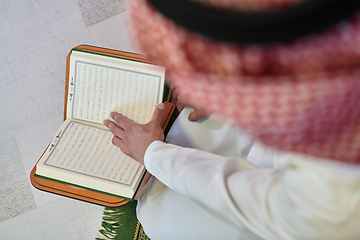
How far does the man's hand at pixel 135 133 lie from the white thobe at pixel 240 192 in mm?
59

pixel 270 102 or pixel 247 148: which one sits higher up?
pixel 270 102

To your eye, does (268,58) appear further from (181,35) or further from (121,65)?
(121,65)

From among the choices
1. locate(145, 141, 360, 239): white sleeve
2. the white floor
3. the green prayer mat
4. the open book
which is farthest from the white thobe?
the white floor

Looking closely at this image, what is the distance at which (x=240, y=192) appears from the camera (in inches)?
17.5

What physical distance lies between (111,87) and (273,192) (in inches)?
22.3

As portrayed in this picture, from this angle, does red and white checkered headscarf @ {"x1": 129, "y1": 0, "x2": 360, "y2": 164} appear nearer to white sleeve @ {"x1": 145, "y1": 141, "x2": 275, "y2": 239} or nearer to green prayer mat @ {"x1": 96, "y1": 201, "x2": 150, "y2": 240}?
white sleeve @ {"x1": 145, "y1": 141, "x2": 275, "y2": 239}

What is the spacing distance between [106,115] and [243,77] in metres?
0.69

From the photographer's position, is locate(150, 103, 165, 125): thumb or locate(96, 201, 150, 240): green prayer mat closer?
locate(150, 103, 165, 125): thumb

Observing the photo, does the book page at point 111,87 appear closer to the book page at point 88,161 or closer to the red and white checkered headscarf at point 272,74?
the book page at point 88,161

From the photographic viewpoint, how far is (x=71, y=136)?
795 mm

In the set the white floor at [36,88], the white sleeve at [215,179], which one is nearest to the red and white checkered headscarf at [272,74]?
the white sleeve at [215,179]

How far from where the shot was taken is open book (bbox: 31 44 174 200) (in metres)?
0.73

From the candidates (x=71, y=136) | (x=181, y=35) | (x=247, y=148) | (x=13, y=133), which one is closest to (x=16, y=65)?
(x=13, y=133)

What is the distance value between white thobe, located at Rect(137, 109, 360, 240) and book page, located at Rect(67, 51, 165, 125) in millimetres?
126
